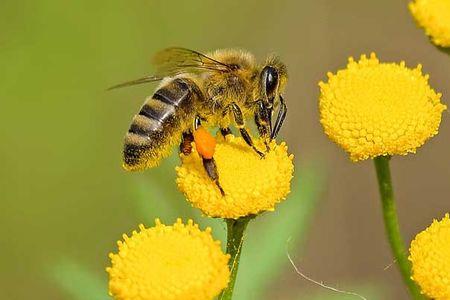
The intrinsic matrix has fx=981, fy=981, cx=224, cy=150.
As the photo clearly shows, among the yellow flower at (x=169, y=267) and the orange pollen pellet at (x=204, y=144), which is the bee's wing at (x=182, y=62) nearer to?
the orange pollen pellet at (x=204, y=144)

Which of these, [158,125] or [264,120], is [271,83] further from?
[158,125]

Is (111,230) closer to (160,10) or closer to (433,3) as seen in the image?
(160,10)

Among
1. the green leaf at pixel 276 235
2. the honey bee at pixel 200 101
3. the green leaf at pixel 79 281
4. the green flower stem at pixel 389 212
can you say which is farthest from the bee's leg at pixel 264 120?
the green leaf at pixel 79 281

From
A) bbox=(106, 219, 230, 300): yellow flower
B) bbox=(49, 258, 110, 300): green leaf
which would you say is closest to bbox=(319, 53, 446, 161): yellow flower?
bbox=(106, 219, 230, 300): yellow flower

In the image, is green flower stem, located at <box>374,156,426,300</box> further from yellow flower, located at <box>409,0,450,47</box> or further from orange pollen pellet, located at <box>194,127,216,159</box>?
orange pollen pellet, located at <box>194,127,216,159</box>

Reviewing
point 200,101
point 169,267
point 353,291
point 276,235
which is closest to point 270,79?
point 200,101

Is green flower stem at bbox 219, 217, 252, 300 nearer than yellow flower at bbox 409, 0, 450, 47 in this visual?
No
